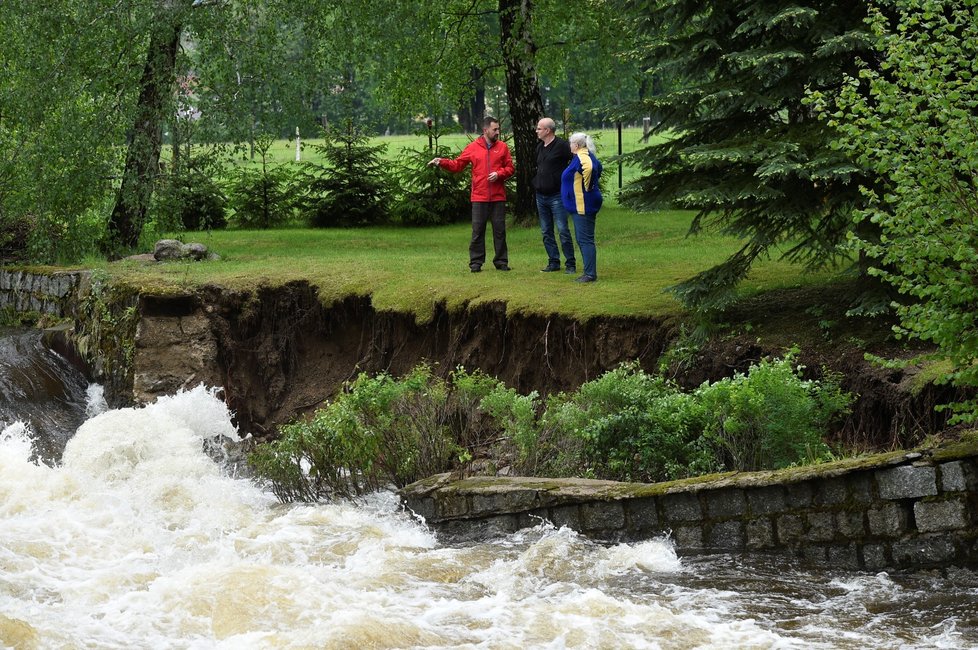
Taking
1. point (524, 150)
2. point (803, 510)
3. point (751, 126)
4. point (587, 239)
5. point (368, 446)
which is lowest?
point (803, 510)

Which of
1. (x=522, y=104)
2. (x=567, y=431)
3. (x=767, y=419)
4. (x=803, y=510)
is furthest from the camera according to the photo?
(x=522, y=104)

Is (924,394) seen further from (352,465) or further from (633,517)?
(352,465)

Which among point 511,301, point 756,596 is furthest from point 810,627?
point 511,301

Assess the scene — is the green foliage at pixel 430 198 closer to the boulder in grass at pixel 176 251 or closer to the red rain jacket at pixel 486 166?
the boulder in grass at pixel 176 251

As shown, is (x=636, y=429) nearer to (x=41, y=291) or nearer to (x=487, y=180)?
(x=487, y=180)

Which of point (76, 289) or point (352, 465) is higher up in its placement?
point (76, 289)

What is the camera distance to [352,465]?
39.1 ft

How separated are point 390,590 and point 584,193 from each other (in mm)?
7605

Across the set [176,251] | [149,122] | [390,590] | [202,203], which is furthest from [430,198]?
[390,590]

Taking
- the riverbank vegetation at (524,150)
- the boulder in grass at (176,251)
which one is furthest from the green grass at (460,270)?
the boulder in grass at (176,251)

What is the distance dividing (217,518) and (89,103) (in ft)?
36.2

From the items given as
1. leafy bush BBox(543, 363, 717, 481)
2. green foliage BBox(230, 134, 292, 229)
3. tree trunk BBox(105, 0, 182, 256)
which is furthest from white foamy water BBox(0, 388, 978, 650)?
green foliage BBox(230, 134, 292, 229)

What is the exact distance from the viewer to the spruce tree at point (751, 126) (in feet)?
37.3

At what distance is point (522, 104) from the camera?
23.6m
